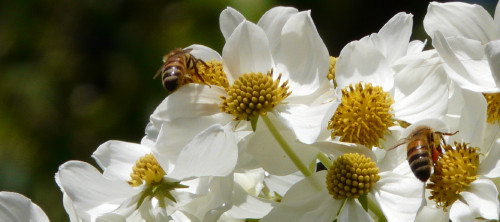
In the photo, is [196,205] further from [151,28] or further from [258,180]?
[151,28]

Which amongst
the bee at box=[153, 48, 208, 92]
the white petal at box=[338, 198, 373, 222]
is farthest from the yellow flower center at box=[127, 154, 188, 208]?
the white petal at box=[338, 198, 373, 222]

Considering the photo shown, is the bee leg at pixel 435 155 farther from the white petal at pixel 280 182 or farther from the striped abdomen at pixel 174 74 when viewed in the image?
the striped abdomen at pixel 174 74

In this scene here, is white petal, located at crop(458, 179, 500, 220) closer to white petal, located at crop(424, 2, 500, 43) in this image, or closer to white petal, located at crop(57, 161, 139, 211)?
white petal, located at crop(424, 2, 500, 43)

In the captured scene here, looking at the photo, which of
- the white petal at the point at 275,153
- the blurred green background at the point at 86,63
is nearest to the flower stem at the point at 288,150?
the white petal at the point at 275,153

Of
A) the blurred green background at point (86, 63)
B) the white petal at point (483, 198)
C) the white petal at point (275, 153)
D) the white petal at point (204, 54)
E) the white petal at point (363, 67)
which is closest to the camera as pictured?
the white petal at point (483, 198)

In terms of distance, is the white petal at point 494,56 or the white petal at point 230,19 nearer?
the white petal at point 494,56

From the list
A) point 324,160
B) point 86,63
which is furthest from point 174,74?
point 86,63
